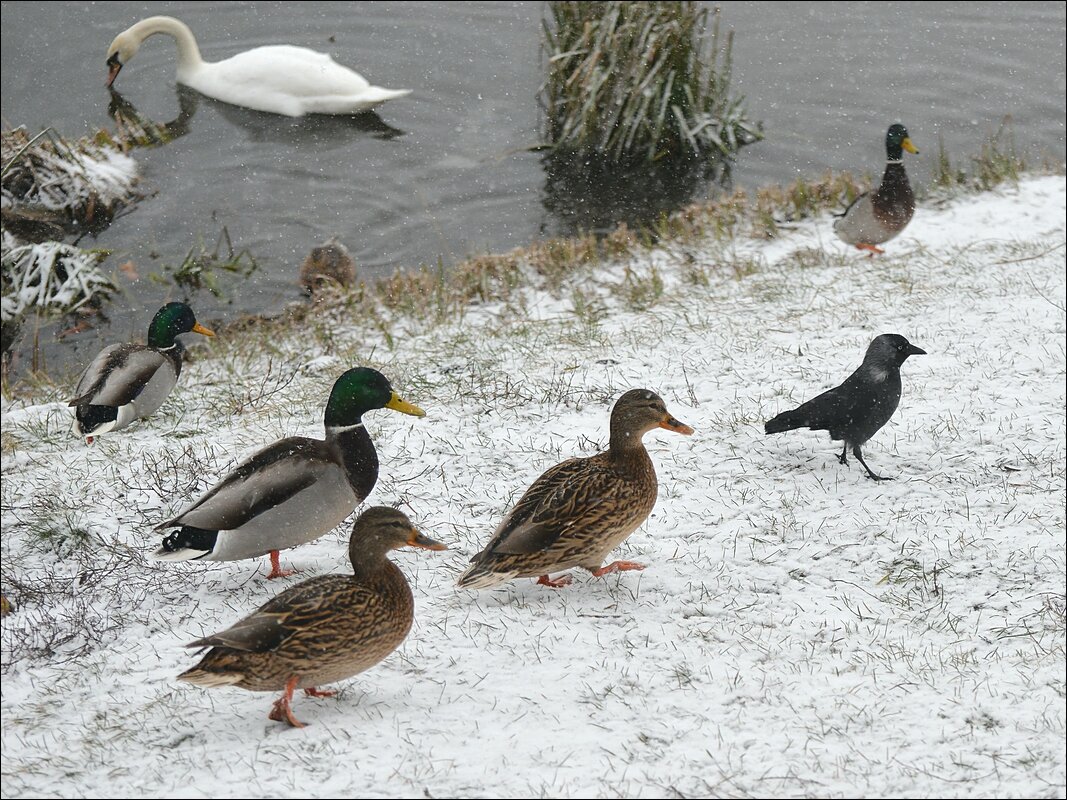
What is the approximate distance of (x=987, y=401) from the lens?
6469mm

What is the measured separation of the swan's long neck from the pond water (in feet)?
1.40

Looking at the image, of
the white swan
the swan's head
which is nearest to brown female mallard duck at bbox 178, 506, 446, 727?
the white swan

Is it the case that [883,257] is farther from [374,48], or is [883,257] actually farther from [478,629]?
[374,48]

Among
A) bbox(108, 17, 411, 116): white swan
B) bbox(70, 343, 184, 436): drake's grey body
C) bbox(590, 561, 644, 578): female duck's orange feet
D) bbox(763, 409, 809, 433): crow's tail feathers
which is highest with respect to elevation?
bbox(108, 17, 411, 116): white swan

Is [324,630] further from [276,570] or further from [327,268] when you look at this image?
[327,268]

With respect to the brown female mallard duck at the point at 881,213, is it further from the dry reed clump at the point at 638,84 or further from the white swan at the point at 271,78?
the white swan at the point at 271,78

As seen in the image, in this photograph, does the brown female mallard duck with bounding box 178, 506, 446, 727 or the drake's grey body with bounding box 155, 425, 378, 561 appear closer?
the brown female mallard duck with bounding box 178, 506, 446, 727

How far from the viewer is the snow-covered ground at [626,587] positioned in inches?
150

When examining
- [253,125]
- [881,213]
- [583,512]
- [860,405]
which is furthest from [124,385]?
[253,125]

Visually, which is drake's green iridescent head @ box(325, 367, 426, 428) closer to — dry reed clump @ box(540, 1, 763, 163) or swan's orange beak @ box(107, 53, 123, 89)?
dry reed clump @ box(540, 1, 763, 163)

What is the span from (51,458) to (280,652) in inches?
124

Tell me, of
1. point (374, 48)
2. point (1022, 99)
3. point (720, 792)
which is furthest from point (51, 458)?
point (1022, 99)

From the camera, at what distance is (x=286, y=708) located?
3.96 metres

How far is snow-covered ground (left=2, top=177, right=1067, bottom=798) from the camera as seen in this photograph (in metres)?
3.82
